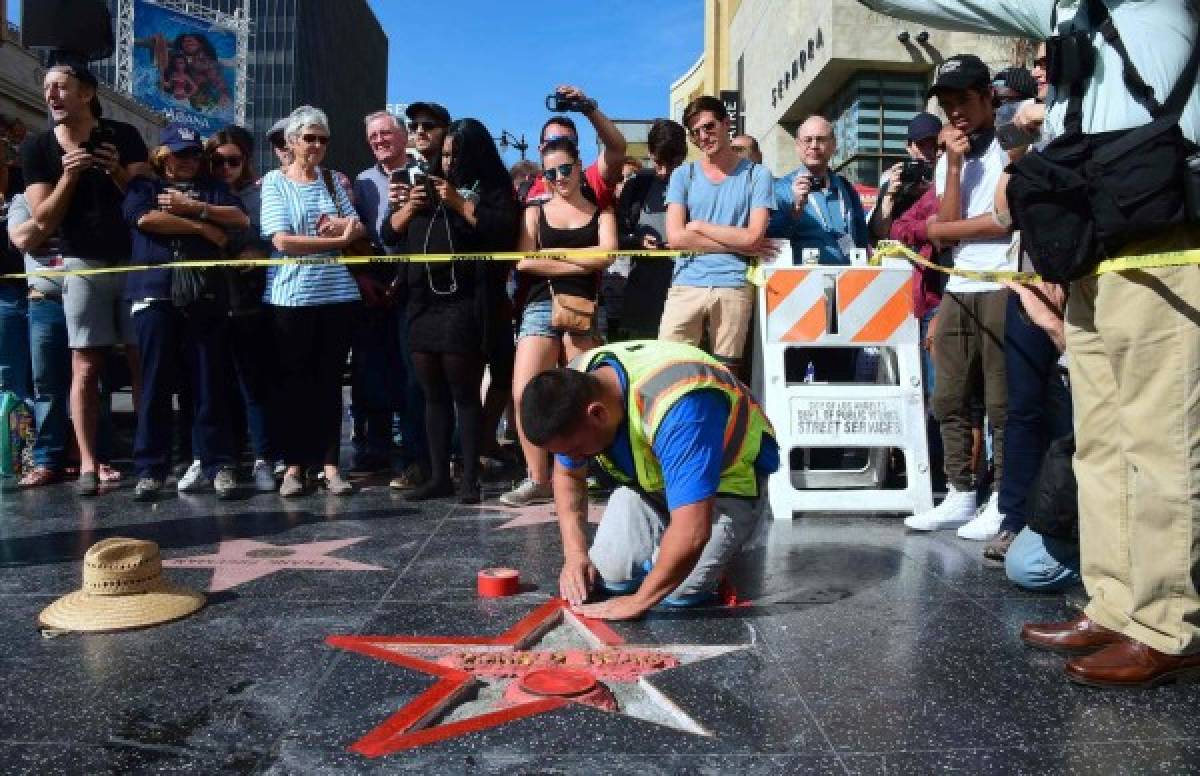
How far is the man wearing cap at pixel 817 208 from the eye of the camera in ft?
20.4

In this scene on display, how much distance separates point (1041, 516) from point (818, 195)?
3392mm

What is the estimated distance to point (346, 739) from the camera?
7.82ft

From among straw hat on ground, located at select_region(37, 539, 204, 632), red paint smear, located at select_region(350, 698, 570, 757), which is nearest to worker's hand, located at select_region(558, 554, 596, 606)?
red paint smear, located at select_region(350, 698, 570, 757)

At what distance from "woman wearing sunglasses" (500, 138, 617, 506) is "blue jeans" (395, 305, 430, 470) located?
817 millimetres

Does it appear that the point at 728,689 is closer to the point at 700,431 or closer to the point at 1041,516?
the point at 700,431

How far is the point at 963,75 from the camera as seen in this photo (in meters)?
4.58

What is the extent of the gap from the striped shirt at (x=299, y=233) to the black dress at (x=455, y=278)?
1.47 ft

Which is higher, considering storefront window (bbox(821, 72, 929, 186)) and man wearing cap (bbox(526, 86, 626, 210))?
storefront window (bbox(821, 72, 929, 186))

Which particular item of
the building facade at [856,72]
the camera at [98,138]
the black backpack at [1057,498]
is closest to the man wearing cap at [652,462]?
the black backpack at [1057,498]

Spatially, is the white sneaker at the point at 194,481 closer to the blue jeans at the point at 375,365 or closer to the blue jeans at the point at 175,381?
the blue jeans at the point at 175,381

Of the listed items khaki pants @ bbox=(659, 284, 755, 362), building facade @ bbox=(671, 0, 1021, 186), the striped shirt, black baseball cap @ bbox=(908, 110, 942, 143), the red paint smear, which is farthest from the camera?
building facade @ bbox=(671, 0, 1021, 186)

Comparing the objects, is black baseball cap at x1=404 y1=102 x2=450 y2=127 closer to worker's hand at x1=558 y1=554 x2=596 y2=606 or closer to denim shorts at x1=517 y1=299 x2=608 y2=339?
denim shorts at x1=517 y1=299 x2=608 y2=339

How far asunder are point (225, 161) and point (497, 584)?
4172 millimetres

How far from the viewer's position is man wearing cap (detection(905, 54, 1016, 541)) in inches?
185
